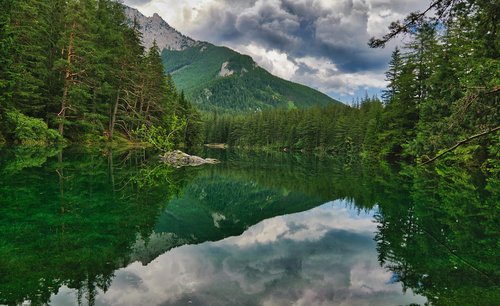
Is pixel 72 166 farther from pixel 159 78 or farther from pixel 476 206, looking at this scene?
pixel 159 78

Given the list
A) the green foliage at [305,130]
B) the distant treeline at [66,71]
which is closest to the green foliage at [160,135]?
the distant treeline at [66,71]

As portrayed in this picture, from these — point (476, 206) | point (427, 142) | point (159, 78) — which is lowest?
point (476, 206)

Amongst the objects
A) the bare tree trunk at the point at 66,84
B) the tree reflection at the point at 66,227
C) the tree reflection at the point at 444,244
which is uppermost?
the bare tree trunk at the point at 66,84

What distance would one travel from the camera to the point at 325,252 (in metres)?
9.21

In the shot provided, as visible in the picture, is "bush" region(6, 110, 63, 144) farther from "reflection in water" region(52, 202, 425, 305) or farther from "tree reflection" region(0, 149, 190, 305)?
"reflection in water" region(52, 202, 425, 305)

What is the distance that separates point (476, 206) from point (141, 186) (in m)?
15.1

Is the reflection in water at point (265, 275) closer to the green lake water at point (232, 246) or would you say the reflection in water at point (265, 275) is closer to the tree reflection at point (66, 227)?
the green lake water at point (232, 246)

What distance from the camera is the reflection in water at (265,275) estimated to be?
19.7 feet

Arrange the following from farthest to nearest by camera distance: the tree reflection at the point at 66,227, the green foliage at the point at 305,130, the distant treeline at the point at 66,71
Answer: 1. the green foliage at the point at 305,130
2. the distant treeline at the point at 66,71
3. the tree reflection at the point at 66,227

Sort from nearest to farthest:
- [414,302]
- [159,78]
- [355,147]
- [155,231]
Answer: [414,302]
[155,231]
[159,78]
[355,147]

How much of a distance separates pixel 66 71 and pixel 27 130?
8.22 meters

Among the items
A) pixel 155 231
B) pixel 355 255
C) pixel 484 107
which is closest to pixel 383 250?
pixel 355 255

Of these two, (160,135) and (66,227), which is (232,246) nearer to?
(66,227)

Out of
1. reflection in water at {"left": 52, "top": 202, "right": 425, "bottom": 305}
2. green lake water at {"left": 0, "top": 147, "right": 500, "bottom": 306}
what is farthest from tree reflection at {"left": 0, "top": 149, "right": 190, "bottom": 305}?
reflection in water at {"left": 52, "top": 202, "right": 425, "bottom": 305}
